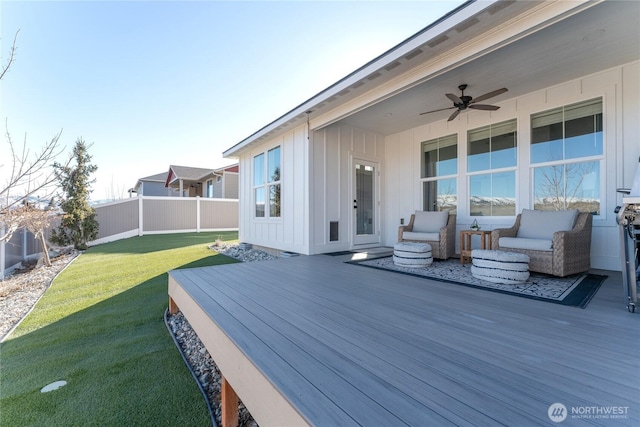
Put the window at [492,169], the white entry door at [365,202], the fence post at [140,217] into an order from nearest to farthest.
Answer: the window at [492,169] → the white entry door at [365,202] → the fence post at [140,217]

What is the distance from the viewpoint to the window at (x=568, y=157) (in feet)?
13.2

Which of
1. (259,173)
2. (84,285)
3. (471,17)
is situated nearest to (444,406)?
(471,17)

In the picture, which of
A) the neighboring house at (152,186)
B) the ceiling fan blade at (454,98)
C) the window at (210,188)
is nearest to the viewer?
the ceiling fan blade at (454,98)

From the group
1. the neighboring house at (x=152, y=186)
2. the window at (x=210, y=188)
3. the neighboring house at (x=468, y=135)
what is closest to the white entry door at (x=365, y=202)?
the neighboring house at (x=468, y=135)

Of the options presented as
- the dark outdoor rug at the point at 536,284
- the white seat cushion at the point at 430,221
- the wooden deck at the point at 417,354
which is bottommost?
the dark outdoor rug at the point at 536,284

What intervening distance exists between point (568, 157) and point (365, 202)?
3769mm

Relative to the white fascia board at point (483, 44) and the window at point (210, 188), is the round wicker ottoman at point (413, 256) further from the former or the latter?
the window at point (210, 188)

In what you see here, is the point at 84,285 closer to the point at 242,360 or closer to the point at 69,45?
the point at 242,360

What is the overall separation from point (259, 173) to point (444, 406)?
6.91 metres

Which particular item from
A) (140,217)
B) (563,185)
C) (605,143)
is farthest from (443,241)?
(140,217)

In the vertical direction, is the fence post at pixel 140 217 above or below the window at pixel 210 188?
below

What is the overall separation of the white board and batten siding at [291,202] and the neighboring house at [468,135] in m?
0.04

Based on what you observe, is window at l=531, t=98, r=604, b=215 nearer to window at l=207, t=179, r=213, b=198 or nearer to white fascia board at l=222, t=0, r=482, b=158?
white fascia board at l=222, t=0, r=482, b=158

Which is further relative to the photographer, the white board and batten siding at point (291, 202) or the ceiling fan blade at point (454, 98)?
the white board and batten siding at point (291, 202)
